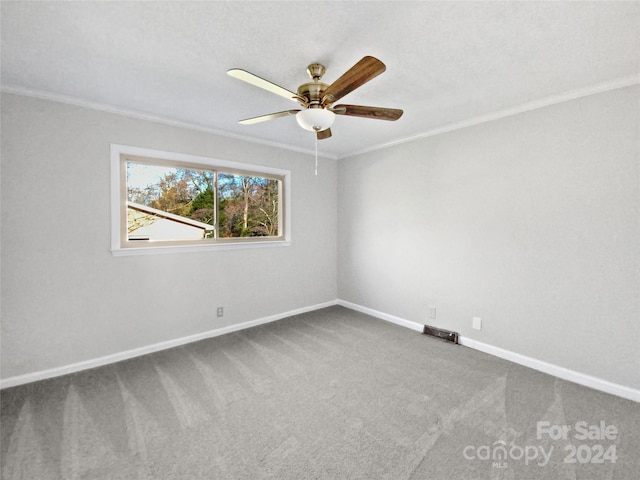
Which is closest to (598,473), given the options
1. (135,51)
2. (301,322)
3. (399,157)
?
(301,322)

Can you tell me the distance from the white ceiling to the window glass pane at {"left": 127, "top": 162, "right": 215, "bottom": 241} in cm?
66

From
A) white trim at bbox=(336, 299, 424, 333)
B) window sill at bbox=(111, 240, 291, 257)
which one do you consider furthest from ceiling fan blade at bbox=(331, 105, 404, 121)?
white trim at bbox=(336, 299, 424, 333)

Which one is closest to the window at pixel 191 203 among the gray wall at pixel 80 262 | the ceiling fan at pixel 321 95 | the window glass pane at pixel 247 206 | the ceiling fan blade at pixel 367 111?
the window glass pane at pixel 247 206

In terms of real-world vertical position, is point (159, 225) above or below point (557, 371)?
above

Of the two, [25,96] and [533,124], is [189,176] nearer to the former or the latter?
[25,96]

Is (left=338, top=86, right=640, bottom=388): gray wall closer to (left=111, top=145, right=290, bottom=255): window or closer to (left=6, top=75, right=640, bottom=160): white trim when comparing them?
(left=6, top=75, right=640, bottom=160): white trim

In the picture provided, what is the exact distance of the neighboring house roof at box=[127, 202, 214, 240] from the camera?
2.90m

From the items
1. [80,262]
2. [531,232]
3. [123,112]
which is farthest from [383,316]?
[123,112]

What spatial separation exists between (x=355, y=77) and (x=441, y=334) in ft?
9.54

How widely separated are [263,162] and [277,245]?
1.14m

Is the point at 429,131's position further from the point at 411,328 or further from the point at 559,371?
the point at 559,371

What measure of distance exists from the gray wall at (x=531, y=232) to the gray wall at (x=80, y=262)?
2.26m

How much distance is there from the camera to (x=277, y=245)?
3900 mm

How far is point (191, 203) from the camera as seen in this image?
3240mm
